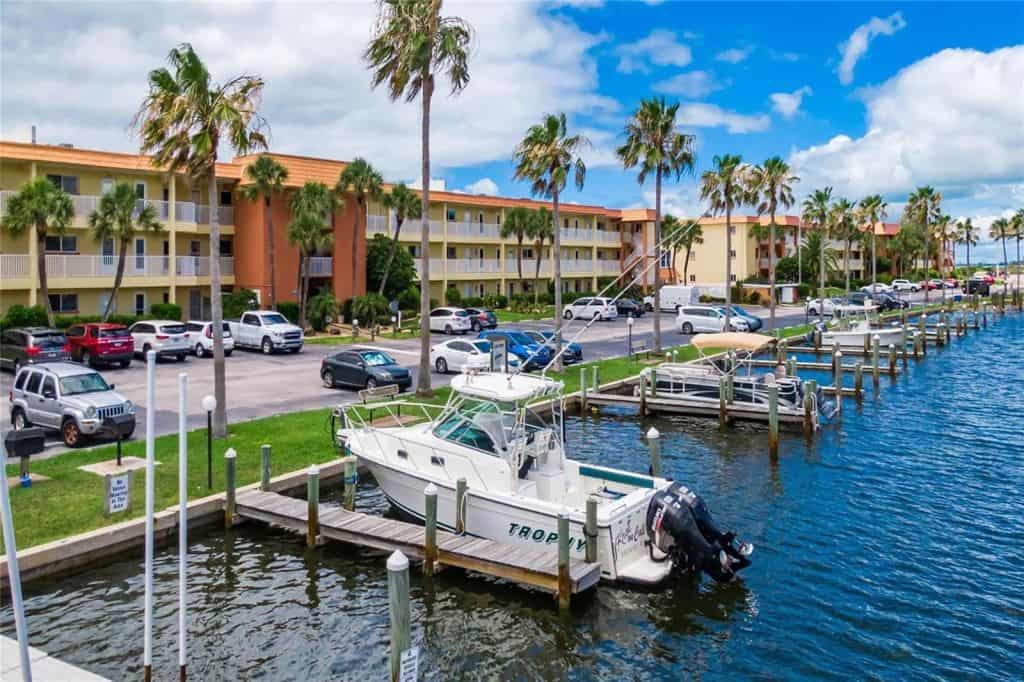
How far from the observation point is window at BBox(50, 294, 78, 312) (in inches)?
1686

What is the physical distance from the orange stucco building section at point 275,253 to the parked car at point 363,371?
20425mm

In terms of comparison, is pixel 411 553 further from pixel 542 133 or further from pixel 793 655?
pixel 542 133

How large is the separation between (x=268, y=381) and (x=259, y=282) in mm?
20334

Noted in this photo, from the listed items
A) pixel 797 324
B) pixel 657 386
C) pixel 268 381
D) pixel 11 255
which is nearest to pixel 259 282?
pixel 11 255

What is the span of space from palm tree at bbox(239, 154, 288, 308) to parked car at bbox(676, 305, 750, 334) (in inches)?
1031

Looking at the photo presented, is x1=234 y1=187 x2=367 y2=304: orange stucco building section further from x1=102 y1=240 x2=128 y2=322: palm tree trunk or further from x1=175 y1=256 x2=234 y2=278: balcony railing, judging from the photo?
x1=102 y1=240 x2=128 y2=322: palm tree trunk

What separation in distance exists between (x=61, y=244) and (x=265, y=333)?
12.4m

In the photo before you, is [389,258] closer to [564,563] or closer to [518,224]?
[518,224]

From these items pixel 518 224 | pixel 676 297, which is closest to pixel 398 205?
pixel 518 224

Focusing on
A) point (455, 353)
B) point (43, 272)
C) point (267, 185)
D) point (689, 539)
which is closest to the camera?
point (689, 539)

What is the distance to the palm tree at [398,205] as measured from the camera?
179 ft

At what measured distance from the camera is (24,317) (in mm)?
39094

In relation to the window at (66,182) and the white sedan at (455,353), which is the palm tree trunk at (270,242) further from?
the white sedan at (455,353)

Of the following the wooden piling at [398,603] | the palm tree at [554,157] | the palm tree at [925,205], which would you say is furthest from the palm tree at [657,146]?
the palm tree at [925,205]
